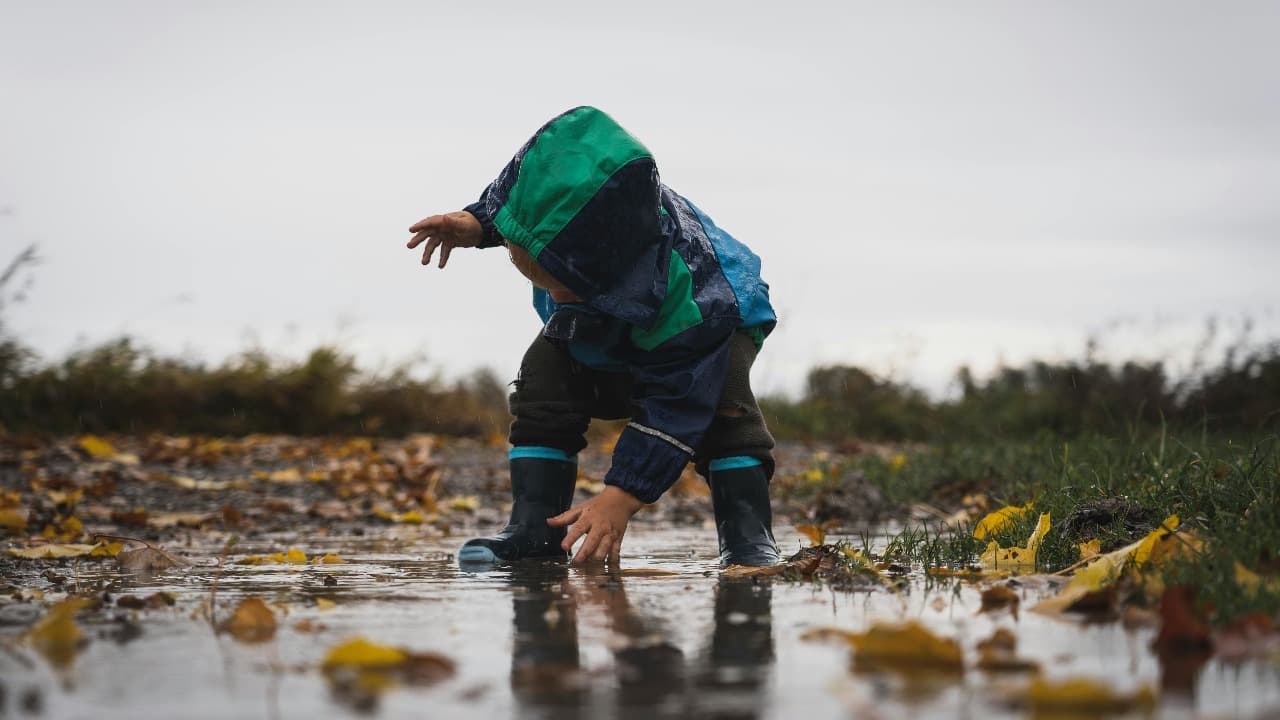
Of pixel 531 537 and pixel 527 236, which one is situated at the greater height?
pixel 527 236

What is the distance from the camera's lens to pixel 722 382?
3191mm

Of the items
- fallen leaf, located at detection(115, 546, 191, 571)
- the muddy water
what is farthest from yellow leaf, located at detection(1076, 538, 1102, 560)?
fallen leaf, located at detection(115, 546, 191, 571)

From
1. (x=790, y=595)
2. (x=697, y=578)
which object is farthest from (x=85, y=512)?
(x=790, y=595)

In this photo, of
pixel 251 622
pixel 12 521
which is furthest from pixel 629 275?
pixel 12 521

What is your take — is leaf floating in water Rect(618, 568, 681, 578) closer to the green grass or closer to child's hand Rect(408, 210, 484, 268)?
the green grass

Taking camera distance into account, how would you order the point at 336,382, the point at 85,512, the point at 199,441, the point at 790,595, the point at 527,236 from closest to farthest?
the point at 790,595 → the point at 527,236 → the point at 85,512 → the point at 199,441 → the point at 336,382

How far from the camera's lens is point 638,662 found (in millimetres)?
1585

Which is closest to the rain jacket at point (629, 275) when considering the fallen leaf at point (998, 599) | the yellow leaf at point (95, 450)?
the fallen leaf at point (998, 599)

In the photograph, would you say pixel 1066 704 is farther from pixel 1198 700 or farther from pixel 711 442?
pixel 711 442

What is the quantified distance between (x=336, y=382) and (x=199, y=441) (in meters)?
3.16

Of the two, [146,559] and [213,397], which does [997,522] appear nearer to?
[146,559]

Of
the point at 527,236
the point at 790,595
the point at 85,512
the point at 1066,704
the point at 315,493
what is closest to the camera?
the point at 1066,704

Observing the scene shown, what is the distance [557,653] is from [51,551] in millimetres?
2360

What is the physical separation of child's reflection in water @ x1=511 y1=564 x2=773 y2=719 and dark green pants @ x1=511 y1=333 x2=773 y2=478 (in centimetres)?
100
